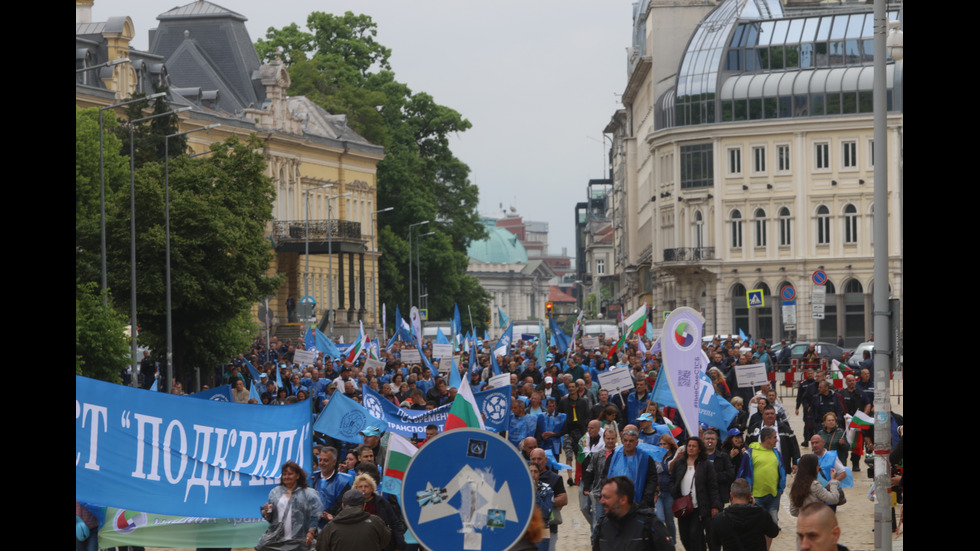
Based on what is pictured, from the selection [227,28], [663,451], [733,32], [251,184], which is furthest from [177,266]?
[733,32]

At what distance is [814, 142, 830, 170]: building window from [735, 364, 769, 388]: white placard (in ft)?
206

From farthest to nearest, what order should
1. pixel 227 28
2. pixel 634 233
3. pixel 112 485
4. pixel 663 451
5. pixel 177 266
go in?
pixel 634 233 → pixel 227 28 → pixel 177 266 → pixel 663 451 → pixel 112 485

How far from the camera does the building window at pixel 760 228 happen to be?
87.9 m

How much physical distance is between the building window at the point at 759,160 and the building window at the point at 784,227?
2.32 metres

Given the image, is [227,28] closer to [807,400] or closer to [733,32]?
[733,32]

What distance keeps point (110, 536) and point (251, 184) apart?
1240 inches

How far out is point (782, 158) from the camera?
8750 cm

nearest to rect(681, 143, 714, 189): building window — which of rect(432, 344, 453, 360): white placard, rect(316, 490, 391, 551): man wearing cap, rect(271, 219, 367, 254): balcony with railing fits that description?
rect(271, 219, 367, 254): balcony with railing

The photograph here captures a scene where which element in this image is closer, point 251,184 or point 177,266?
point 177,266

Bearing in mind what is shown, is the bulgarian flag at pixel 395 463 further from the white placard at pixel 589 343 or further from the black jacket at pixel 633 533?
the white placard at pixel 589 343

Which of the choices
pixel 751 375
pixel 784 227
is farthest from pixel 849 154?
pixel 751 375

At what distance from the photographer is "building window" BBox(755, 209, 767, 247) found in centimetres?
8794

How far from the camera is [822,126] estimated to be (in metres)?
86.2

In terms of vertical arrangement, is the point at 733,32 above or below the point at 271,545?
above
